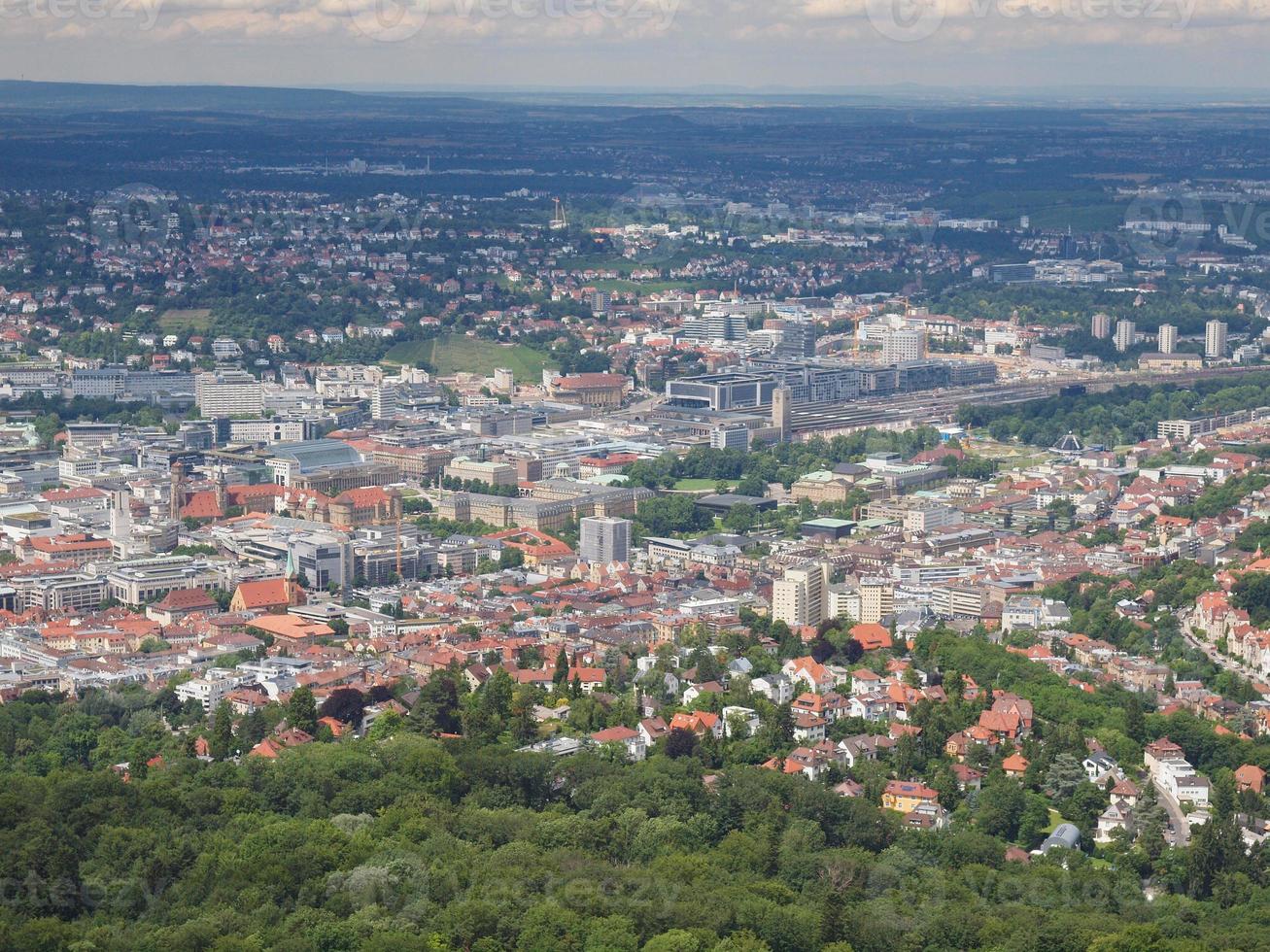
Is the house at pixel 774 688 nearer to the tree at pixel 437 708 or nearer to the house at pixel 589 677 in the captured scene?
the house at pixel 589 677

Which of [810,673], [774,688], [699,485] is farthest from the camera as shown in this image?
[699,485]

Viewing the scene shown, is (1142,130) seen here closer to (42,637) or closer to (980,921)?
(42,637)

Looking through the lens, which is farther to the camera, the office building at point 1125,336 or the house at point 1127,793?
the office building at point 1125,336

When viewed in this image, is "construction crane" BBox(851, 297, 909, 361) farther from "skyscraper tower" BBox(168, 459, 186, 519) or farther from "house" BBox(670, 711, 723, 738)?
"house" BBox(670, 711, 723, 738)

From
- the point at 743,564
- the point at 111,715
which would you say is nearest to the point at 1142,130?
the point at 743,564

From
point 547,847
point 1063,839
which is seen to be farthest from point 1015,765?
point 547,847

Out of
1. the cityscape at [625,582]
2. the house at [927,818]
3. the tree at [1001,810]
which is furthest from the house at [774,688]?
the tree at [1001,810]

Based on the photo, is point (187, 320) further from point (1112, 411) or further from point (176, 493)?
point (1112, 411)

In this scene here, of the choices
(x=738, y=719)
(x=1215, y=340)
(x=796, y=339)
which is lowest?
(x=796, y=339)
